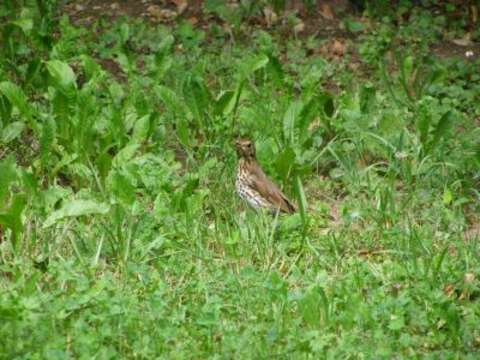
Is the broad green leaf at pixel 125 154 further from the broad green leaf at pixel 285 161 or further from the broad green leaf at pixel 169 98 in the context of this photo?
the broad green leaf at pixel 285 161

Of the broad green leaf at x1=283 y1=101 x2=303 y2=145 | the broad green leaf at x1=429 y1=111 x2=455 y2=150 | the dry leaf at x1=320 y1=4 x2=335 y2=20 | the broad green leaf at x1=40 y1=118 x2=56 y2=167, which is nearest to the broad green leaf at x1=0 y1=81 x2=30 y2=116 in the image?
the broad green leaf at x1=40 y1=118 x2=56 y2=167

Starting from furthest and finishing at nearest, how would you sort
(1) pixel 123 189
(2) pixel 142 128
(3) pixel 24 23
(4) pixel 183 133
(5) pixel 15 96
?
(3) pixel 24 23 < (4) pixel 183 133 < (2) pixel 142 128 < (5) pixel 15 96 < (1) pixel 123 189

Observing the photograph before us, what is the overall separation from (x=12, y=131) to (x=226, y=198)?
1.52m

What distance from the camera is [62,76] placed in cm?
801

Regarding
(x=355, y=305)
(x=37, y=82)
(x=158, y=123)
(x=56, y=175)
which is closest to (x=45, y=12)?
(x=37, y=82)

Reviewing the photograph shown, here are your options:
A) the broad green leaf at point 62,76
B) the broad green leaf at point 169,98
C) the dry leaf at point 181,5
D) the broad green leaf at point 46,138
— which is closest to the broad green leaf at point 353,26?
the dry leaf at point 181,5

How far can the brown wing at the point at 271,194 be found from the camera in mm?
7387

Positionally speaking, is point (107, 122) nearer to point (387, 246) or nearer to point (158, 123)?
point (158, 123)

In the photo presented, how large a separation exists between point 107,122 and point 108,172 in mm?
685

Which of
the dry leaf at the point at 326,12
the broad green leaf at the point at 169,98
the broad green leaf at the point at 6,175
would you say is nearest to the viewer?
the broad green leaf at the point at 6,175

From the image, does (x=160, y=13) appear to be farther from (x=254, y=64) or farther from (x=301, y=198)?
(x=301, y=198)

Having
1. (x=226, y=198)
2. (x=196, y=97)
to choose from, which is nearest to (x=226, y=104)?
(x=196, y=97)

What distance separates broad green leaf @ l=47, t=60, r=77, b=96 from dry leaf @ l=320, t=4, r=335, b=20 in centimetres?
330

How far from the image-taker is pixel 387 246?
6910mm
